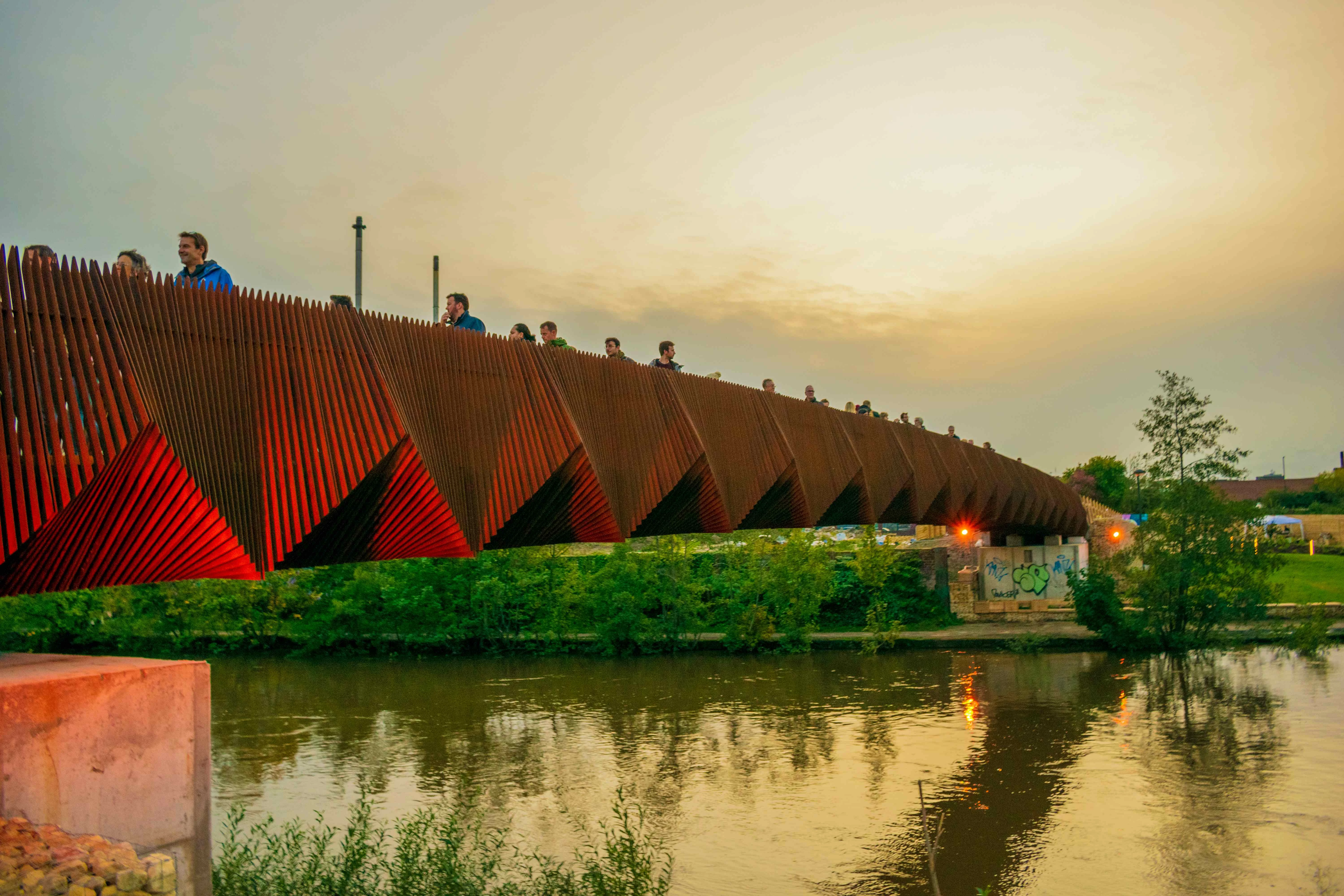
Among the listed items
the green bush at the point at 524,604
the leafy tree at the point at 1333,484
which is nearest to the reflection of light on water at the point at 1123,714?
the green bush at the point at 524,604

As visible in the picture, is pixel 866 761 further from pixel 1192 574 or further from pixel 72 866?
pixel 72 866

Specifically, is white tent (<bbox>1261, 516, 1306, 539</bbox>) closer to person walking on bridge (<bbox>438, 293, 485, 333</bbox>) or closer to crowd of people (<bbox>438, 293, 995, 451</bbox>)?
crowd of people (<bbox>438, 293, 995, 451</bbox>)

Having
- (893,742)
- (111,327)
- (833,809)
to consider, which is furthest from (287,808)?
(111,327)

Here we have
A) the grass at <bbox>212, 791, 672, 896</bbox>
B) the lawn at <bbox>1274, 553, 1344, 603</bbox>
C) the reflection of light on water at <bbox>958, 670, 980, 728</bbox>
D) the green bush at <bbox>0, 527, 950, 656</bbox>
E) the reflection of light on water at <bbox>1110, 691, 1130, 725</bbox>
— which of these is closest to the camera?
the grass at <bbox>212, 791, 672, 896</bbox>

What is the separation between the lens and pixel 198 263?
726 cm

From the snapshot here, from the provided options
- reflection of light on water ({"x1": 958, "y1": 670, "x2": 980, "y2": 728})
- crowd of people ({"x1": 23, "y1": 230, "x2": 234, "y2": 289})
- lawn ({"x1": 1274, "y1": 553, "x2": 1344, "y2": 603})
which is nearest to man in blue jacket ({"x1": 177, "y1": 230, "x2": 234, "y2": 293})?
crowd of people ({"x1": 23, "y1": 230, "x2": 234, "y2": 289})

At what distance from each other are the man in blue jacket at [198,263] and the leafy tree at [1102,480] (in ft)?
205

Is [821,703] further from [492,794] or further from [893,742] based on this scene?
[492,794]

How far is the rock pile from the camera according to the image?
4.69 m

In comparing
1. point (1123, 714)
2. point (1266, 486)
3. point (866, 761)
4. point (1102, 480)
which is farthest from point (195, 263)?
point (1266, 486)

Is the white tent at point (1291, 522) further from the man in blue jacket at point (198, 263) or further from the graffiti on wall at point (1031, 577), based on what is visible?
the man in blue jacket at point (198, 263)

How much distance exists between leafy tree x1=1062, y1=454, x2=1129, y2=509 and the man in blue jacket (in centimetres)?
6252

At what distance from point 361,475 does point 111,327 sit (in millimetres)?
→ 1684

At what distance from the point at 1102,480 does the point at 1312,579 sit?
36.7 meters
